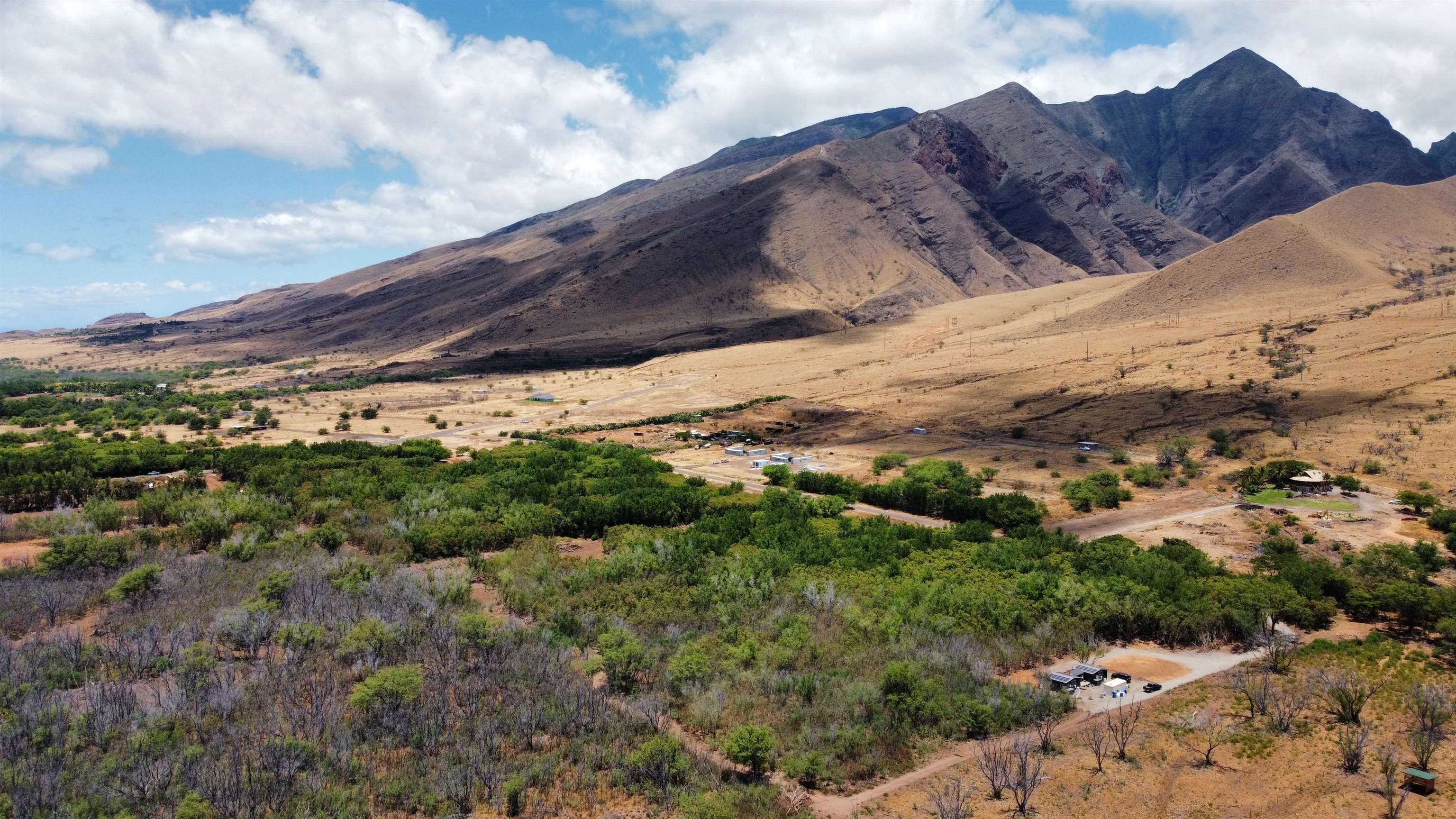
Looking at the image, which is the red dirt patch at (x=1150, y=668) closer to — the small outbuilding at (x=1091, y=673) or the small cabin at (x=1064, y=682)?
the small outbuilding at (x=1091, y=673)

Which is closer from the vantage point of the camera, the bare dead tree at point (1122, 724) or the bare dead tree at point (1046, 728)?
the bare dead tree at point (1122, 724)

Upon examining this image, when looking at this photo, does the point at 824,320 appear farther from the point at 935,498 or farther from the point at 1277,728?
the point at 1277,728

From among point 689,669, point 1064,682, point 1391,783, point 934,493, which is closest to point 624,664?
point 689,669

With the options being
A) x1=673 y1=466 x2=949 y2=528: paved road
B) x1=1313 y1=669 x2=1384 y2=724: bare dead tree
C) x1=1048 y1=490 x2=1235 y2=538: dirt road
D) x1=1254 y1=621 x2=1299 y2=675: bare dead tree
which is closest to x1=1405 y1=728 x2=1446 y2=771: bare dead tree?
x1=1313 y1=669 x2=1384 y2=724: bare dead tree

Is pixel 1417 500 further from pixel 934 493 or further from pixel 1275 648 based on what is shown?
pixel 1275 648

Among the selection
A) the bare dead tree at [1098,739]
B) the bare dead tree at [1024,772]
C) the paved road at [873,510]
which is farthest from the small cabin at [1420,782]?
the paved road at [873,510]

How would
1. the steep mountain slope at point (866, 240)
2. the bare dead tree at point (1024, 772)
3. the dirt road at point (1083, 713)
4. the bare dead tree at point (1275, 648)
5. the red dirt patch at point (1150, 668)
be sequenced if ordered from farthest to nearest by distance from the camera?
the steep mountain slope at point (866, 240), the red dirt patch at point (1150, 668), the bare dead tree at point (1275, 648), the dirt road at point (1083, 713), the bare dead tree at point (1024, 772)
